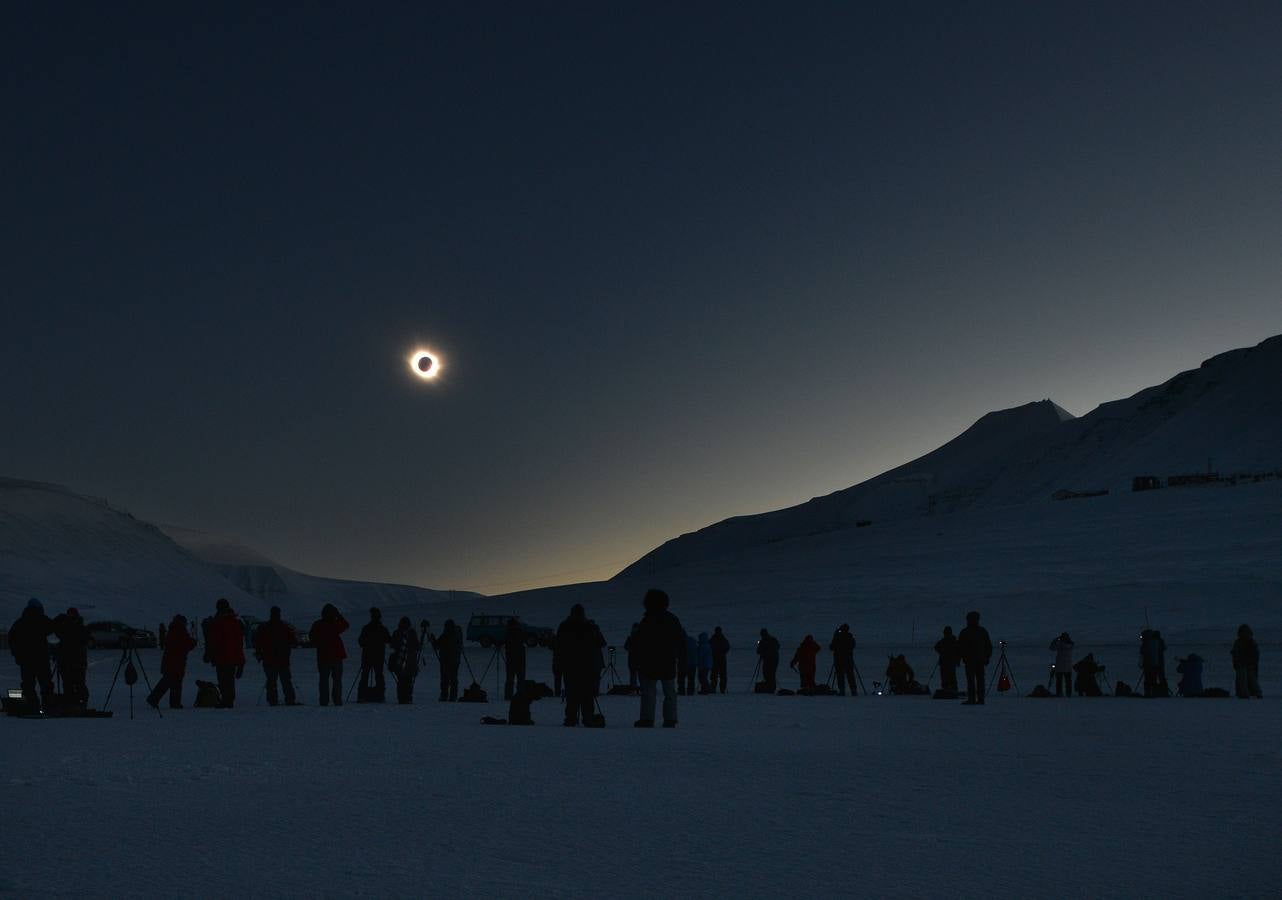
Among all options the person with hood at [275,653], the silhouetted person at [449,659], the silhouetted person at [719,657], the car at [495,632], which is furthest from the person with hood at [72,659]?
the car at [495,632]

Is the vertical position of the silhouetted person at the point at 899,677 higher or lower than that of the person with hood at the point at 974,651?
lower

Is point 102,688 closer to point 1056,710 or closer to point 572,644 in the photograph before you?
point 572,644

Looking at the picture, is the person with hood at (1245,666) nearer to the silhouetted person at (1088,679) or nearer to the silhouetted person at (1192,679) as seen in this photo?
the silhouetted person at (1192,679)

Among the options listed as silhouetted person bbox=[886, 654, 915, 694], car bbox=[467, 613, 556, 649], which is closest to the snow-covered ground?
silhouetted person bbox=[886, 654, 915, 694]

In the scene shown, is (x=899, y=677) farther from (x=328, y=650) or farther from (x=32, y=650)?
(x=32, y=650)

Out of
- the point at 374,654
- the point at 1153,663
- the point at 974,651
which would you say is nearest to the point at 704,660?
the point at 974,651

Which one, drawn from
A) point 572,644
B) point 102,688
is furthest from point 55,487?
point 572,644

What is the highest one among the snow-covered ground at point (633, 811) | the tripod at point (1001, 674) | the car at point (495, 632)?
the car at point (495, 632)

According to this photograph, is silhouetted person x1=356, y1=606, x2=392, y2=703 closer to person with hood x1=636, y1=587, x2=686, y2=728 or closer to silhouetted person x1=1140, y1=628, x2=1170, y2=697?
person with hood x1=636, y1=587, x2=686, y2=728
